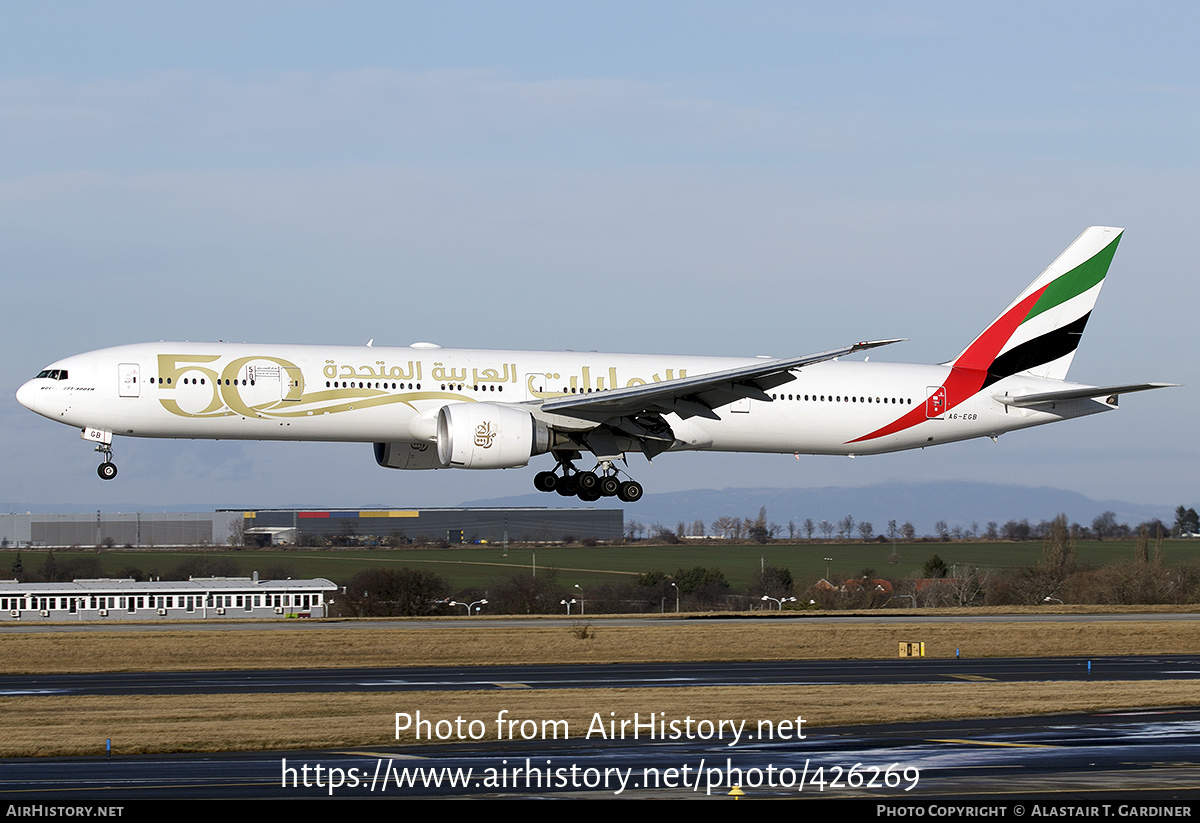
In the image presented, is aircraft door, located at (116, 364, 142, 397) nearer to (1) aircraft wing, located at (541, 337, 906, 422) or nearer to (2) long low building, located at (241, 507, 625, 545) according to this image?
(1) aircraft wing, located at (541, 337, 906, 422)

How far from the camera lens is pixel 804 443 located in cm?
4088

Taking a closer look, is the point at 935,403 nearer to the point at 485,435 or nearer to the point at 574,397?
the point at 574,397

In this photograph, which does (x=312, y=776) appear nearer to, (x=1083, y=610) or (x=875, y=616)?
(x=875, y=616)

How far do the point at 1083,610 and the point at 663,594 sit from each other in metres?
35.4

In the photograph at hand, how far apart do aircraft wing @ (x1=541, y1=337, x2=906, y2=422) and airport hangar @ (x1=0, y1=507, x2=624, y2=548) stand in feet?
280

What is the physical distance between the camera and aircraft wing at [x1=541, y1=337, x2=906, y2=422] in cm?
3572

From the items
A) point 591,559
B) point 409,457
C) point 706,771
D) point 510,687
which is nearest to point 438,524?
point 591,559

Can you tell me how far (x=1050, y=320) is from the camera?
44.7 m

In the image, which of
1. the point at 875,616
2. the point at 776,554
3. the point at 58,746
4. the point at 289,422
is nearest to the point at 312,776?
the point at 58,746

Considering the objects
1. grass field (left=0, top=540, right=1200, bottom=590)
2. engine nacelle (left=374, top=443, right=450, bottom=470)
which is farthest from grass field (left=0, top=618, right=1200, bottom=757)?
grass field (left=0, top=540, right=1200, bottom=590)

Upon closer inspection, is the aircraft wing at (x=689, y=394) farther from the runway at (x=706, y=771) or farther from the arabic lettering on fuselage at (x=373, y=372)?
the runway at (x=706, y=771)

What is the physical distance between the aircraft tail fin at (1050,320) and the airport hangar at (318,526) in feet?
272

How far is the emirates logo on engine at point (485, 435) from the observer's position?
1407 inches
